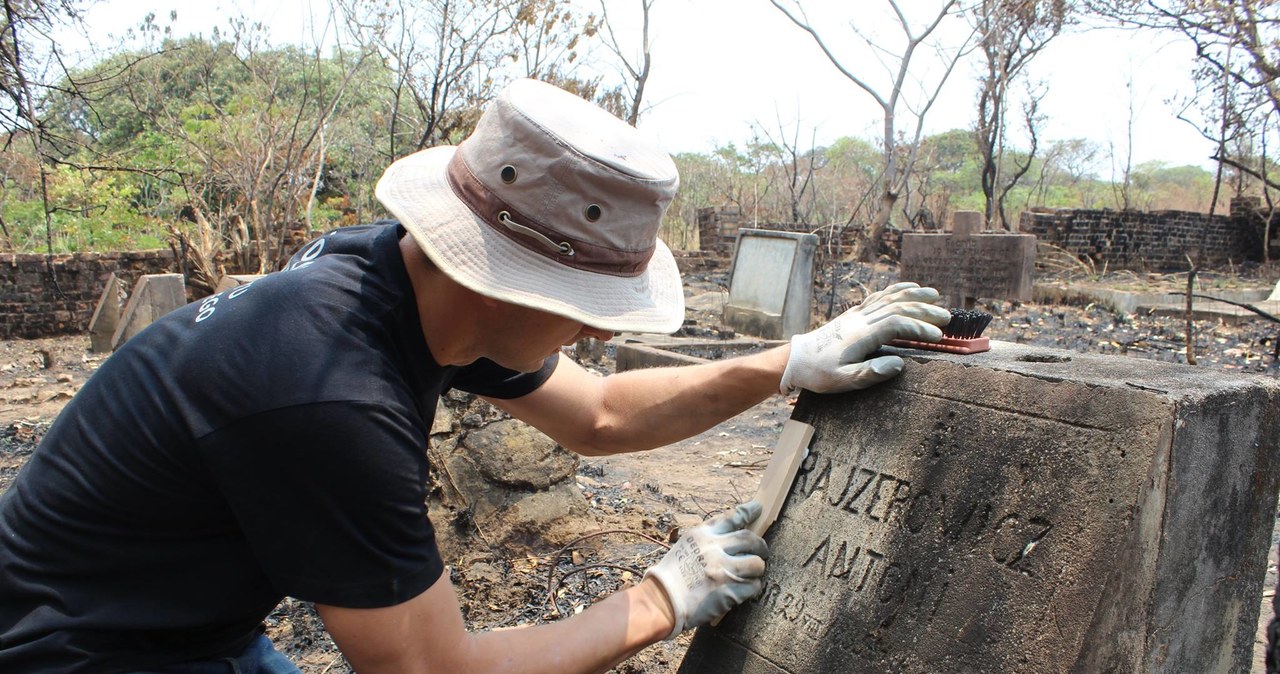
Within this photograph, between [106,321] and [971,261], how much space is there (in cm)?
1105

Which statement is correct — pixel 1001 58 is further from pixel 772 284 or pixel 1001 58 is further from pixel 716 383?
pixel 716 383

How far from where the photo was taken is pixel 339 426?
1.33 metres

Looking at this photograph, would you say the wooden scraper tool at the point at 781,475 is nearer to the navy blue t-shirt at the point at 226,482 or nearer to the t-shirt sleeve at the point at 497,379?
the t-shirt sleeve at the point at 497,379

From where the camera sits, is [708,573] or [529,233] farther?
[708,573]

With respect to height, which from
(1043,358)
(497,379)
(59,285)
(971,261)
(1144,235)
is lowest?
(59,285)

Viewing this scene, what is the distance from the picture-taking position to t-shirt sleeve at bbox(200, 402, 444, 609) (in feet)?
4.35

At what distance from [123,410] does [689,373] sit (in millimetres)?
1182

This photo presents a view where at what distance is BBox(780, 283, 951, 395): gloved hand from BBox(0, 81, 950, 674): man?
369 mm

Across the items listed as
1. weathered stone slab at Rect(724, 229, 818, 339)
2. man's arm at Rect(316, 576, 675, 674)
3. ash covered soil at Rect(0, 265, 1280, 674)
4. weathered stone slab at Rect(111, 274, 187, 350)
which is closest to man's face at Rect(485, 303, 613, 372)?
man's arm at Rect(316, 576, 675, 674)

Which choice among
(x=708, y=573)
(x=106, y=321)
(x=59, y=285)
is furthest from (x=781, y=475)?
(x=59, y=285)

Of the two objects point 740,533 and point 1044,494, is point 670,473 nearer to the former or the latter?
point 740,533

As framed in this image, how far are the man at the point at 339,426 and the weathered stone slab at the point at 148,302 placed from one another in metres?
8.49

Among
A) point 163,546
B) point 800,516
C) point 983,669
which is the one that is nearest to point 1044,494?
point 983,669

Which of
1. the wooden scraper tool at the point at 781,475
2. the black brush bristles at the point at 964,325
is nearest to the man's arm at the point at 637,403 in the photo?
the wooden scraper tool at the point at 781,475
